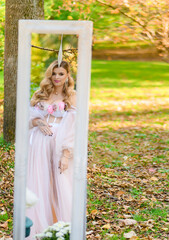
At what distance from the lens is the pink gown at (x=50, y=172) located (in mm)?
3658

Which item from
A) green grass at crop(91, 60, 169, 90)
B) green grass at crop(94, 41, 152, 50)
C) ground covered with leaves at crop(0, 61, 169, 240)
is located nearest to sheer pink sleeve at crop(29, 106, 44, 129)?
ground covered with leaves at crop(0, 61, 169, 240)

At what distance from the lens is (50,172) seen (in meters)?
3.78

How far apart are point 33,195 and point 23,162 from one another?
0.34 m

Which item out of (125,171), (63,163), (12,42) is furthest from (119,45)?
(63,163)

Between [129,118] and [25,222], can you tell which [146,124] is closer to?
[129,118]

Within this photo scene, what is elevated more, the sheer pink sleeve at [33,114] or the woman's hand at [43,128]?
the sheer pink sleeve at [33,114]

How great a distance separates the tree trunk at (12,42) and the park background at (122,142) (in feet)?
1.38

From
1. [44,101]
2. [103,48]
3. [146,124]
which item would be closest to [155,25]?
[146,124]

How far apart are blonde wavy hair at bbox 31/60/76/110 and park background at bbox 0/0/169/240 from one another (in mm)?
66

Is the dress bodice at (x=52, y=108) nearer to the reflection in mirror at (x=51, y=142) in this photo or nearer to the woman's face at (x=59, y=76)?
the reflection in mirror at (x=51, y=142)

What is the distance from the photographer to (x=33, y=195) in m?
3.46

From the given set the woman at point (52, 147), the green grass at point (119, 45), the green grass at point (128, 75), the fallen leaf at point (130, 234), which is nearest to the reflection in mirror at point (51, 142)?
the woman at point (52, 147)

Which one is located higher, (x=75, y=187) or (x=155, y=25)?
(x=155, y=25)

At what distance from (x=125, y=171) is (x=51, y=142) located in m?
3.08
